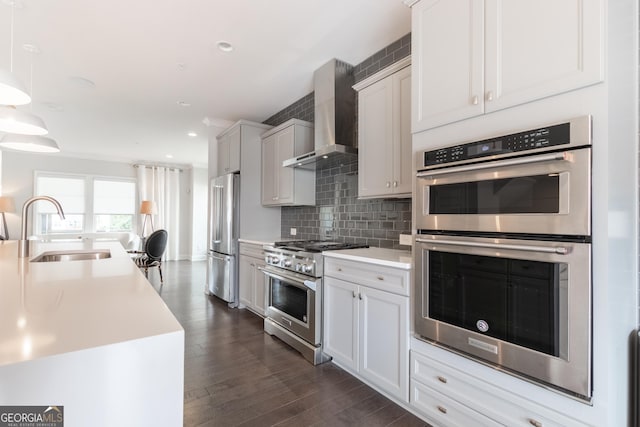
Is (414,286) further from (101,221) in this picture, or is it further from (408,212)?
(101,221)

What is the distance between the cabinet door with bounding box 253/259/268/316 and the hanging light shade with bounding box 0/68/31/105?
2.39 m

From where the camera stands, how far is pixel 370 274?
6.91ft

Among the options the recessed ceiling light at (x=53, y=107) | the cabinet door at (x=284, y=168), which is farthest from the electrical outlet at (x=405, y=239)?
the recessed ceiling light at (x=53, y=107)

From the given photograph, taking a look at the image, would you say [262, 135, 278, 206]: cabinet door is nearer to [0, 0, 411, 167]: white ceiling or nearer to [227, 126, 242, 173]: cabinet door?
[227, 126, 242, 173]: cabinet door

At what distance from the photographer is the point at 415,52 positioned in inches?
72.3

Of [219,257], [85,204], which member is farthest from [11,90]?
[85,204]

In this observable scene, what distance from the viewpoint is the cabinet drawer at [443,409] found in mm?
A: 1518

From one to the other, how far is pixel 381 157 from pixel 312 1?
4.11 feet

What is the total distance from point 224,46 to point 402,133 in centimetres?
185

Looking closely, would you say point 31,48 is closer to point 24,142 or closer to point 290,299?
point 24,142

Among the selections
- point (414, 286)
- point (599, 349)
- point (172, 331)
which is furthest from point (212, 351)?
point (599, 349)

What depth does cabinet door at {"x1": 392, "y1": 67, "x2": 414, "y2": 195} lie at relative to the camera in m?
2.23

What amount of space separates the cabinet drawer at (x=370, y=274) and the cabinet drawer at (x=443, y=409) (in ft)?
1.84

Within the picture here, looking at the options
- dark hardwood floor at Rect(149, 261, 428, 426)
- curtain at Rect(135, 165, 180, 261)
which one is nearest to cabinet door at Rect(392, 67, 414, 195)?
dark hardwood floor at Rect(149, 261, 428, 426)
